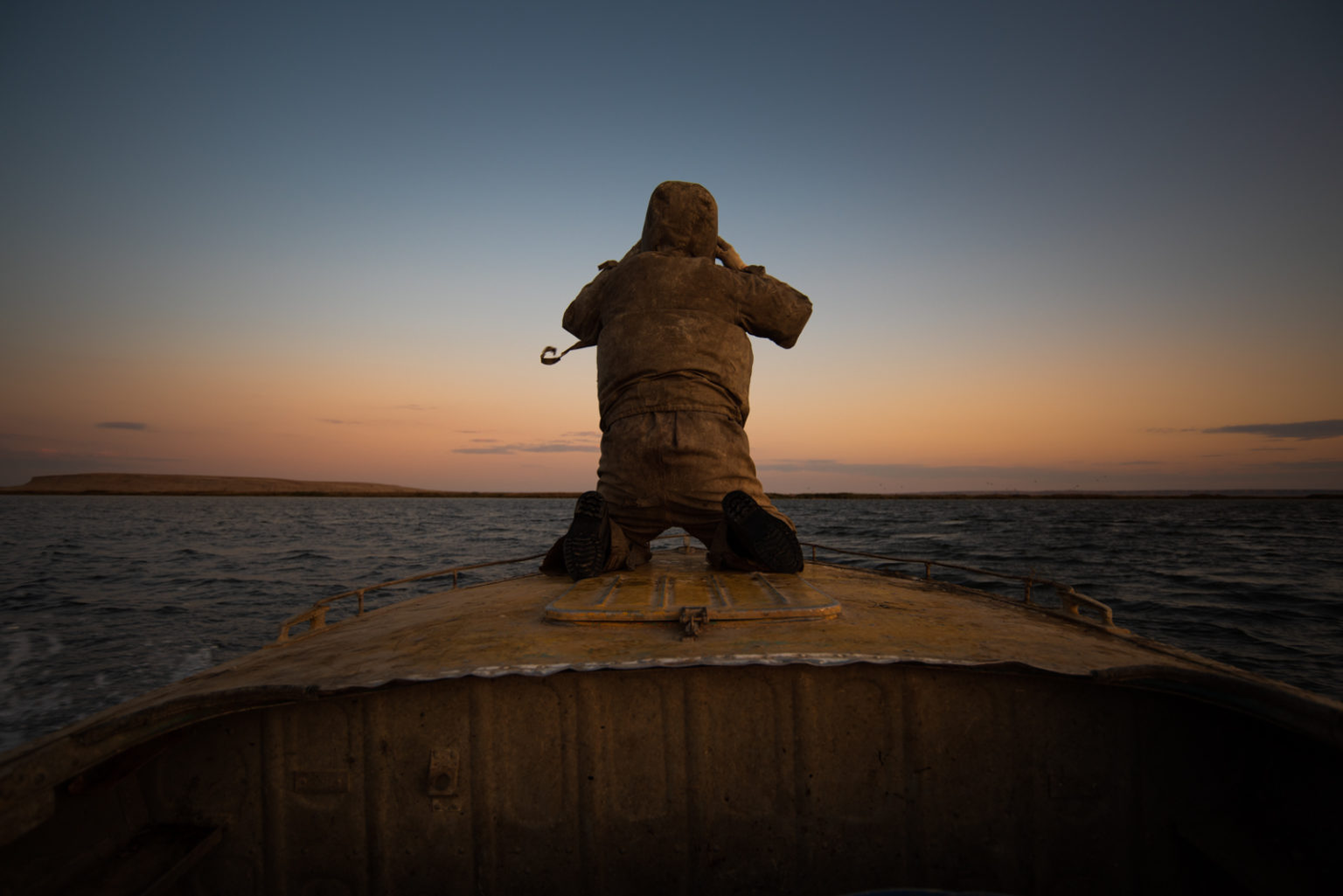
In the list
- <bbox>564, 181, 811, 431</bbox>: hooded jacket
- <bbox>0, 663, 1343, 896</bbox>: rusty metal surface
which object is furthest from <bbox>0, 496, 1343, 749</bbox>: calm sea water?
<bbox>564, 181, 811, 431</bbox>: hooded jacket

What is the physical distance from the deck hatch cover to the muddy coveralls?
0.35m

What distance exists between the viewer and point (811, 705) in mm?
1984

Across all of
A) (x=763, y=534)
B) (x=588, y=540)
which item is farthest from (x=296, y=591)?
(x=763, y=534)

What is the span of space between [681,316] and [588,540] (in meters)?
1.39

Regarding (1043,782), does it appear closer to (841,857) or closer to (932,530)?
(841,857)

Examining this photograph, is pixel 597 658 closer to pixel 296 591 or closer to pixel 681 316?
pixel 681 316

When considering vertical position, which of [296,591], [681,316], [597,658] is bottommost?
[296,591]

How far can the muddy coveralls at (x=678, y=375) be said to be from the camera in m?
3.30

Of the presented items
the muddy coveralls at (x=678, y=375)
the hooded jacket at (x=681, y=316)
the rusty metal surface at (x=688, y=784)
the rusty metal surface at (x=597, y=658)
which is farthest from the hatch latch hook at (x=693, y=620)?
the hooded jacket at (x=681, y=316)

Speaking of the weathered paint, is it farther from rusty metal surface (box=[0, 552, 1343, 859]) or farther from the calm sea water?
the calm sea water

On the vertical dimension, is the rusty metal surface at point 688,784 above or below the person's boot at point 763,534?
below

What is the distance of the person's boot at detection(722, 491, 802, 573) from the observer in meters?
2.99

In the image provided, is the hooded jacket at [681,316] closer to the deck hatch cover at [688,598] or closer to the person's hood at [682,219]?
the person's hood at [682,219]

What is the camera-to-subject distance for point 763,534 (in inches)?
118
